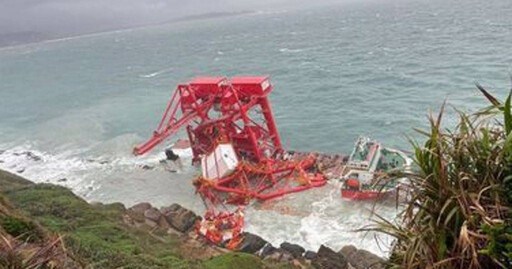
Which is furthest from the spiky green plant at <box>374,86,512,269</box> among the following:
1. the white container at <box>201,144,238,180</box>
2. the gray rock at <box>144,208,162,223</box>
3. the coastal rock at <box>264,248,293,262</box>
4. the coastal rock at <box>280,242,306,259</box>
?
the white container at <box>201,144,238,180</box>

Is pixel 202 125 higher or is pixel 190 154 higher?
pixel 202 125

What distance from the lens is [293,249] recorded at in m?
26.7

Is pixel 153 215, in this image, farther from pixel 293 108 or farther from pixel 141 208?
pixel 293 108

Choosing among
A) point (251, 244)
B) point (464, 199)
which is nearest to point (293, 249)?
point (251, 244)

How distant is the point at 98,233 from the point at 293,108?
39276 mm

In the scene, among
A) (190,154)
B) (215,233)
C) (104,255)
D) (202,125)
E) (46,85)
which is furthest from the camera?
(46,85)

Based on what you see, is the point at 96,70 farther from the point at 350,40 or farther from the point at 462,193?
the point at 462,193

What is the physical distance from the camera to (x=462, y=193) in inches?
279

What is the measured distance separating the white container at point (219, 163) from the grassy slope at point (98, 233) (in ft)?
23.4

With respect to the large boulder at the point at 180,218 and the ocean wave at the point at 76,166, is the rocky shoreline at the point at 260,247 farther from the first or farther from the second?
the ocean wave at the point at 76,166

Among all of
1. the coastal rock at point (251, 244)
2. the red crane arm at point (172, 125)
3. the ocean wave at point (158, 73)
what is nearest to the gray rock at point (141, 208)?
the red crane arm at point (172, 125)

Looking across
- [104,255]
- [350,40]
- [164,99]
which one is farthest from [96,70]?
[104,255]

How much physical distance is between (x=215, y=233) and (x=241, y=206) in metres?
4.97

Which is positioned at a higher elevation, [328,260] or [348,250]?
[328,260]
